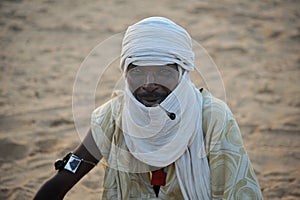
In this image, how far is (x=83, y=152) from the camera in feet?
9.52

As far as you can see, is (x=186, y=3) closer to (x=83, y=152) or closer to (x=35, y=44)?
(x=35, y=44)

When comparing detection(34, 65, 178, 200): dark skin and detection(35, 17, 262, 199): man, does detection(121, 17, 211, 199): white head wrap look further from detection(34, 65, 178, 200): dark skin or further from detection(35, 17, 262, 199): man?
detection(34, 65, 178, 200): dark skin

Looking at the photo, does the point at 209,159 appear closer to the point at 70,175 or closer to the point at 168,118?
the point at 168,118

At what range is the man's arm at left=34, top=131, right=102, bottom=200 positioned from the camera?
286 centimetres

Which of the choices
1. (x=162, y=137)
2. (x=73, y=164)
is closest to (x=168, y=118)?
(x=162, y=137)

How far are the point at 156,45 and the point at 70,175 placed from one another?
81 centimetres

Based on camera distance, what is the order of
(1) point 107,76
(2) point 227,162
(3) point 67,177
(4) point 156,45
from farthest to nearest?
(1) point 107,76 → (3) point 67,177 → (2) point 227,162 → (4) point 156,45

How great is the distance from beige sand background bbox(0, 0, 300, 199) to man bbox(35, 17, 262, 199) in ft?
3.78

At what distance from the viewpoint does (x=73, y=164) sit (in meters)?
2.89

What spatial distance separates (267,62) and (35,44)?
2645mm

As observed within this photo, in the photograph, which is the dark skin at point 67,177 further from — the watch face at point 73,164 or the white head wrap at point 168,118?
the white head wrap at point 168,118

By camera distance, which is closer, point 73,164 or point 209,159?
point 209,159

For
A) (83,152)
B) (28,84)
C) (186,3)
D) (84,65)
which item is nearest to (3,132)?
(28,84)

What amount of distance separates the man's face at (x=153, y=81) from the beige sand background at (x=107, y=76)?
59.8 inches
